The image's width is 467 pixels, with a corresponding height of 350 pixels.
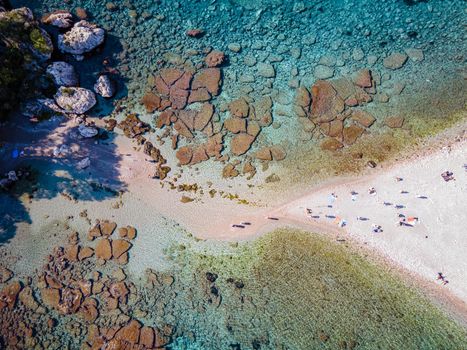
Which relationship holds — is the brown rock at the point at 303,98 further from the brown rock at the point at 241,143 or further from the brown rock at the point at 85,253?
the brown rock at the point at 85,253

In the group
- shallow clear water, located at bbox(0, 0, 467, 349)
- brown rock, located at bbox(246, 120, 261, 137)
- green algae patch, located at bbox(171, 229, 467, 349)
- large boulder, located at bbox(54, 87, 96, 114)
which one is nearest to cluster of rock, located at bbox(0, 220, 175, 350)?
shallow clear water, located at bbox(0, 0, 467, 349)

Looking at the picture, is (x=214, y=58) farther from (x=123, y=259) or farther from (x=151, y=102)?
(x=123, y=259)

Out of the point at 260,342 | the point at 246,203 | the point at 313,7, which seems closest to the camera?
the point at 260,342

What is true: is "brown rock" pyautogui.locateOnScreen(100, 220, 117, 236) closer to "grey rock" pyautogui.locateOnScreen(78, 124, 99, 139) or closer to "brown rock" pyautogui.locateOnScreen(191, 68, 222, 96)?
"grey rock" pyautogui.locateOnScreen(78, 124, 99, 139)

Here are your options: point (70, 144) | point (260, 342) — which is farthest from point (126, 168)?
point (260, 342)

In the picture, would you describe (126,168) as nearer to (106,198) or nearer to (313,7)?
(106,198)

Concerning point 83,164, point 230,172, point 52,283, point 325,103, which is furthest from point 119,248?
point 325,103

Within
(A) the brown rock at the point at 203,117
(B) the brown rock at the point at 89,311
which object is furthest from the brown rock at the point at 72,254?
(A) the brown rock at the point at 203,117
